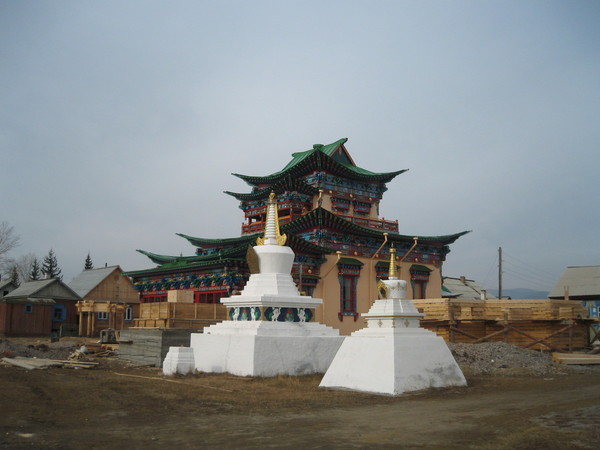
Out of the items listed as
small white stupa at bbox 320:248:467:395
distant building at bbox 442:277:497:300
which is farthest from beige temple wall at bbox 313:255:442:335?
distant building at bbox 442:277:497:300

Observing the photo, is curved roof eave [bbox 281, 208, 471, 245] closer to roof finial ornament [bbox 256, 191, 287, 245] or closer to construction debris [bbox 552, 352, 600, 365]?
roof finial ornament [bbox 256, 191, 287, 245]

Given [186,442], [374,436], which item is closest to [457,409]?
[374,436]

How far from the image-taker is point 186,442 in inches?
344

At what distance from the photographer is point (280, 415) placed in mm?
11266

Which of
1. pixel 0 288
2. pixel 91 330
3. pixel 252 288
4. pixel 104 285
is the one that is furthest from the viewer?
pixel 104 285

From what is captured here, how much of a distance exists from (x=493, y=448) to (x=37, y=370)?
56.4 feet

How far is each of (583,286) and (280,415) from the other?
2035 inches

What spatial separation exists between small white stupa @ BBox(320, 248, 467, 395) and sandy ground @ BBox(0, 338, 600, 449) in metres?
0.55

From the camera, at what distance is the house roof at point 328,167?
37906 millimetres

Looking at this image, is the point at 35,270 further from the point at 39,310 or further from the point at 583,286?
the point at 583,286

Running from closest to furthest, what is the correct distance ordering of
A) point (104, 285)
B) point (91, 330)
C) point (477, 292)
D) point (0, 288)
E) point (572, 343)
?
1. point (572, 343)
2. point (91, 330)
3. point (0, 288)
4. point (104, 285)
5. point (477, 292)

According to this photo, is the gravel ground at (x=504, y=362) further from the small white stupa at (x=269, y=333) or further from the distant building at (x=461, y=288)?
the distant building at (x=461, y=288)

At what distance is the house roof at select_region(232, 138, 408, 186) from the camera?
37906 millimetres

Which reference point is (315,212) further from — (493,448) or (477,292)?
(477,292)
